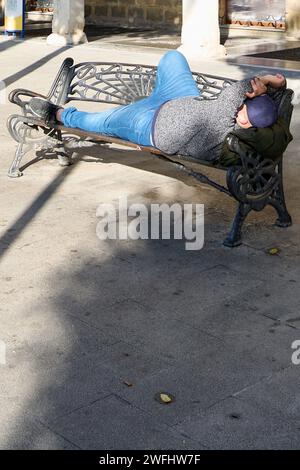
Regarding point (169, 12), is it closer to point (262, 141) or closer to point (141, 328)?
point (262, 141)

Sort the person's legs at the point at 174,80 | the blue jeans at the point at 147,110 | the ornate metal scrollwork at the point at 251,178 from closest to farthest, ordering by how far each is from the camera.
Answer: the ornate metal scrollwork at the point at 251,178 → the blue jeans at the point at 147,110 → the person's legs at the point at 174,80

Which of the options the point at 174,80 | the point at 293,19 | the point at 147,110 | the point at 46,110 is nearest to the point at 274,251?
the point at 147,110

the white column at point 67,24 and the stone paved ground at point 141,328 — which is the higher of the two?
the white column at point 67,24

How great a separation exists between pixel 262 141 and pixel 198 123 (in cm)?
49

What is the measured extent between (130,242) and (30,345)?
158cm

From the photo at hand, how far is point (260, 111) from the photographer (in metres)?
5.84

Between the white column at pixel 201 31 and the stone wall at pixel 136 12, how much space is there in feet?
18.3

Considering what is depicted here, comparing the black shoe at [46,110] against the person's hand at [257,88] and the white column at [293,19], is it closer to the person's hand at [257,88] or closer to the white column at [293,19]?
the person's hand at [257,88]

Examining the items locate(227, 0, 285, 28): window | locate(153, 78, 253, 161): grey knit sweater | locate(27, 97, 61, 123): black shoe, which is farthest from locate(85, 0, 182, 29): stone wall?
locate(153, 78, 253, 161): grey knit sweater

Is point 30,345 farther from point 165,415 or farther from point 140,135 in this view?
point 140,135

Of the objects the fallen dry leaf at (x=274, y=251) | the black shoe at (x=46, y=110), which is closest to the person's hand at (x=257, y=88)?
the fallen dry leaf at (x=274, y=251)

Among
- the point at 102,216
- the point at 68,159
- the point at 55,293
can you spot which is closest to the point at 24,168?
the point at 68,159

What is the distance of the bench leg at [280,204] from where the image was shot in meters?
6.08

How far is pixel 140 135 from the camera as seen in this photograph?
6504mm
